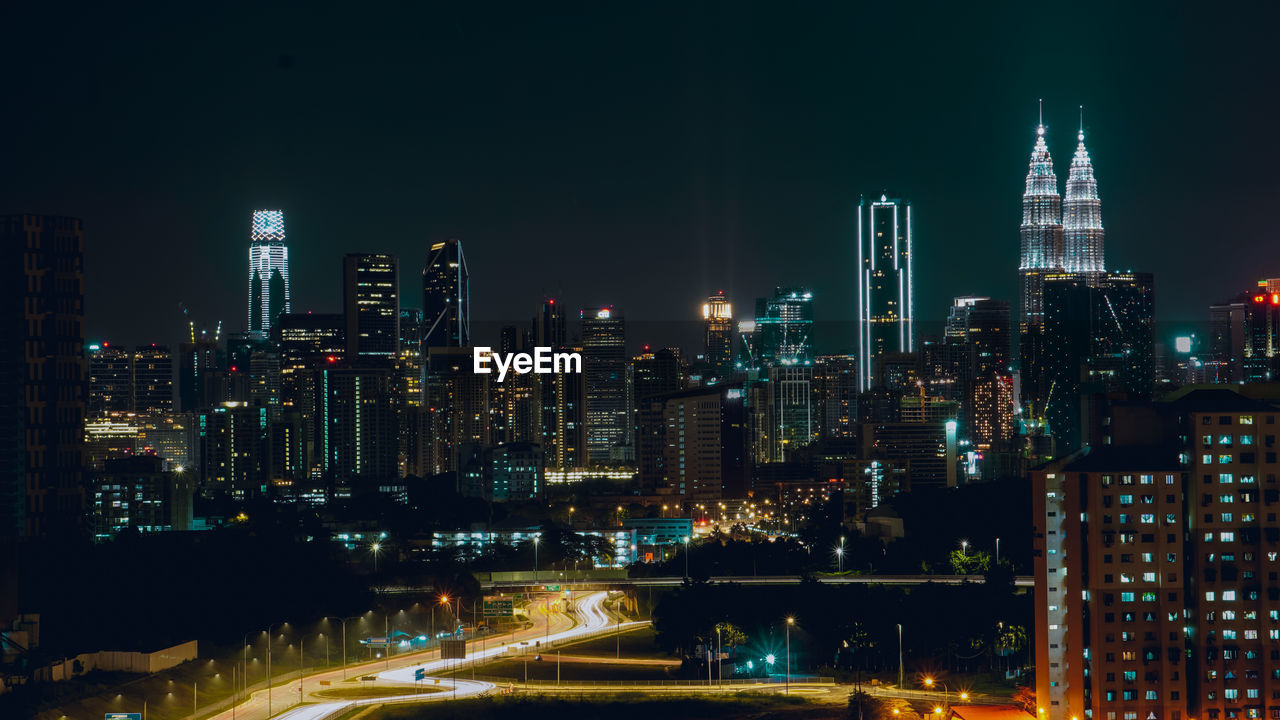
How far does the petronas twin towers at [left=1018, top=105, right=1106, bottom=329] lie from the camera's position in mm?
55969

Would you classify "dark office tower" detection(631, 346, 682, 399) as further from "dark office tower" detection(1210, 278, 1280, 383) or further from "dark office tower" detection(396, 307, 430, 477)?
"dark office tower" detection(1210, 278, 1280, 383)

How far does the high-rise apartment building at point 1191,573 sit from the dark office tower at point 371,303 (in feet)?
133

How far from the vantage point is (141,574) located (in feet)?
77.6

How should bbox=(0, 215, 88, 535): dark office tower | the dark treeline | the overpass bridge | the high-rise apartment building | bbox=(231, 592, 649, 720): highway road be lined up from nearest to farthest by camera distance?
the high-rise apartment building
bbox=(231, 592, 649, 720): highway road
the dark treeline
bbox=(0, 215, 88, 535): dark office tower
the overpass bridge

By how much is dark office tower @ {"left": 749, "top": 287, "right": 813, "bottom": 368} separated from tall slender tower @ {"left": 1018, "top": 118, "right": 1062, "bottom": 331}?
7.89 meters

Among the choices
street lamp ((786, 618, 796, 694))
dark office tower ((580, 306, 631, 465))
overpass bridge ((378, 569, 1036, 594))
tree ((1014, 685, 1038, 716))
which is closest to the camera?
tree ((1014, 685, 1038, 716))

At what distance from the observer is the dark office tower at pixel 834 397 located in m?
56.8

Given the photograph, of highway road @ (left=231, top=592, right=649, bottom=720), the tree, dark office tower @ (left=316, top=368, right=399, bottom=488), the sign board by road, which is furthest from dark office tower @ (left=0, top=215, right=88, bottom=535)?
dark office tower @ (left=316, top=368, right=399, bottom=488)

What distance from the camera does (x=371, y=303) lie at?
54469 millimetres

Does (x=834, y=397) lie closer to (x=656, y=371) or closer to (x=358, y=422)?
(x=656, y=371)

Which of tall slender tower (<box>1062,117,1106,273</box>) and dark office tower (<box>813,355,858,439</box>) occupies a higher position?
tall slender tower (<box>1062,117,1106,273</box>)

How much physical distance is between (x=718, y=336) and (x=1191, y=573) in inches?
1630

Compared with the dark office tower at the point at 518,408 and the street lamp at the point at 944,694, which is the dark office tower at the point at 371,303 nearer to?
the dark office tower at the point at 518,408

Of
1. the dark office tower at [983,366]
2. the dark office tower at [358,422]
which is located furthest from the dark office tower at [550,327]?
the dark office tower at [983,366]
